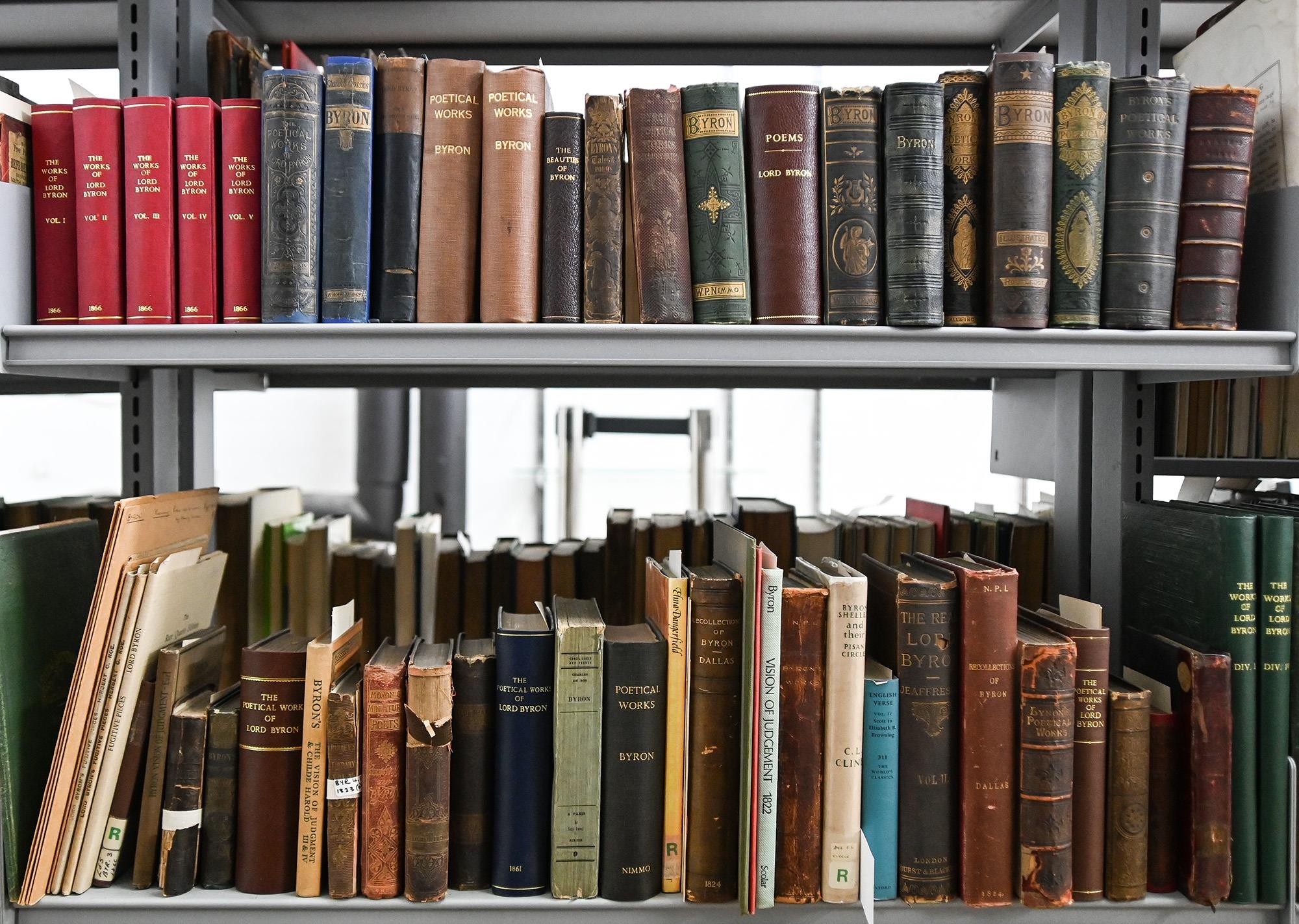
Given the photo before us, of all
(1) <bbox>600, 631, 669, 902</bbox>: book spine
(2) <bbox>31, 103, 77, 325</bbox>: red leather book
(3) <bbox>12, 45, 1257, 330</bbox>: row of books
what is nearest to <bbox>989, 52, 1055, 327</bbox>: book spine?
(3) <bbox>12, 45, 1257, 330</bbox>: row of books

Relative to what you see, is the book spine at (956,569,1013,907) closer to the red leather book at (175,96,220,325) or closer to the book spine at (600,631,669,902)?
the book spine at (600,631,669,902)

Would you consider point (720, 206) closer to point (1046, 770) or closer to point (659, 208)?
point (659, 208)

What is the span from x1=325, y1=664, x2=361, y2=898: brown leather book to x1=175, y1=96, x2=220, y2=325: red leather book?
1.29ft

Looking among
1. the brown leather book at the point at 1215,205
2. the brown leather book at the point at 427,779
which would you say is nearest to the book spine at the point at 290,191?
the brown leather book at the point at 427,779

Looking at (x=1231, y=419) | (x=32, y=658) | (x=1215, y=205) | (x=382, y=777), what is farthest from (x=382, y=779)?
(x=1231, y=419)

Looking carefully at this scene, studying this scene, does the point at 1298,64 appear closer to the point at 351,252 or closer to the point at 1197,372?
the point at 1197,372

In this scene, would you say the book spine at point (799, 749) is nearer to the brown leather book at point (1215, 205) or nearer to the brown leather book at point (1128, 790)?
the brown leather book at point (1128, 790)

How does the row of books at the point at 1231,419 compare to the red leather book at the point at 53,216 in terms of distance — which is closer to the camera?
the red leather book at the point at 53,216

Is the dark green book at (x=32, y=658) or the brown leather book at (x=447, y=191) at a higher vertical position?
the brown leather book at (x=447, y=191)

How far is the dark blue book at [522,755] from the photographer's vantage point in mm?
770

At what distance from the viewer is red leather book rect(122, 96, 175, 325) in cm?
80

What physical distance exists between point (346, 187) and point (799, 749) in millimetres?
682

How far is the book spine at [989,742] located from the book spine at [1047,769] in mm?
14

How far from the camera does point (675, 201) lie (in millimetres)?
790
